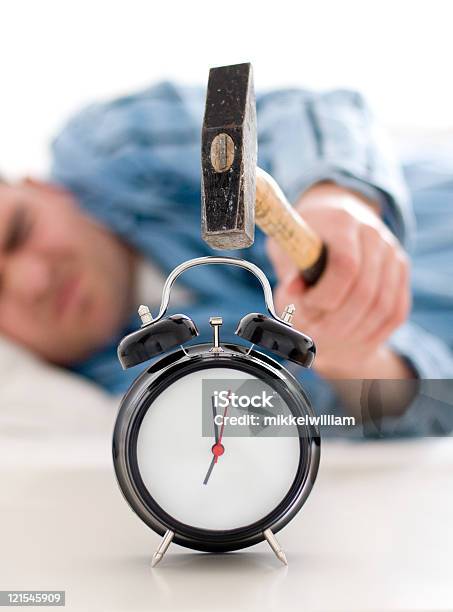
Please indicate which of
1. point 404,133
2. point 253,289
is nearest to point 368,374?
point 253,289

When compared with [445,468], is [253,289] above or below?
above

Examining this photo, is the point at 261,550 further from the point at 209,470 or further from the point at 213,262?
the point at 213,262

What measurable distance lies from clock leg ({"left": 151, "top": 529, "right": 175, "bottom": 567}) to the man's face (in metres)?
1.05

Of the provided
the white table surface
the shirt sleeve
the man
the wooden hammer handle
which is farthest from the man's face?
the wooden hammer handle

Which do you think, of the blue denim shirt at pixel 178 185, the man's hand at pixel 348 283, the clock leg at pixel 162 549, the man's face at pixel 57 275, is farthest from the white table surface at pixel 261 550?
the man's face at pixel 57 275

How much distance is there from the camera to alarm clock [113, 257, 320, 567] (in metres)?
0.73

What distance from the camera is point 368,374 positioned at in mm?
1388

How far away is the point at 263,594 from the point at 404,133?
191 cm

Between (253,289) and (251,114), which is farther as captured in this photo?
(253,289)

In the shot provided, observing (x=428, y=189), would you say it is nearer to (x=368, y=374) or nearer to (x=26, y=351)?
(x=368, y=374)

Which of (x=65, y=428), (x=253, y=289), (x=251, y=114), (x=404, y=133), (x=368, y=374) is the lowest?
(x=65, y=428)

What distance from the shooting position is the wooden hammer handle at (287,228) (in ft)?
2.63

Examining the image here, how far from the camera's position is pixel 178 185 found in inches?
71.7

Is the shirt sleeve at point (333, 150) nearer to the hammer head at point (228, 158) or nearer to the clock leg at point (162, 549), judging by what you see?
the hammer head at point (228, 158)
